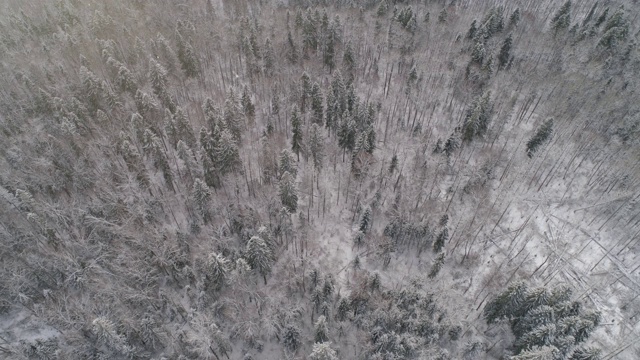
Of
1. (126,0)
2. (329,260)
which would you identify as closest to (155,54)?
(126,0)

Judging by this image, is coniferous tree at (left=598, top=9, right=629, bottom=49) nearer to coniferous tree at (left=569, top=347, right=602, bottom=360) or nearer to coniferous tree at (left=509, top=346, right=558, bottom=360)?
coniferous tree at (left=569, top=347, right=602, bottom=360)

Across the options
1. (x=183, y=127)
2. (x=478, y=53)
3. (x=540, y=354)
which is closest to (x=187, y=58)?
(x=183, y=127)

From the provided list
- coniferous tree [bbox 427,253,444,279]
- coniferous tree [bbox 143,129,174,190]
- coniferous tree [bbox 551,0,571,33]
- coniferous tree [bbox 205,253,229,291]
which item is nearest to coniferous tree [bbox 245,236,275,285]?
coniferous tree [bbox 205,253,229,291]

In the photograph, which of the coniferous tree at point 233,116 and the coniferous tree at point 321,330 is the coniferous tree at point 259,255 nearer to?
the coniferous tree at point 321,330

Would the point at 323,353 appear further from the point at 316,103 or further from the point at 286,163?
the point at 316,103

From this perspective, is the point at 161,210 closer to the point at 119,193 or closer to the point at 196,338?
the point at 119,193

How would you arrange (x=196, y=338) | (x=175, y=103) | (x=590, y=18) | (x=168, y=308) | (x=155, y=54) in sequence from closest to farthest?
(x=196, y=338) → (x=168, y=308) → (x=175, y=103) → (x=155, y=54) → (x=590, y=18)
